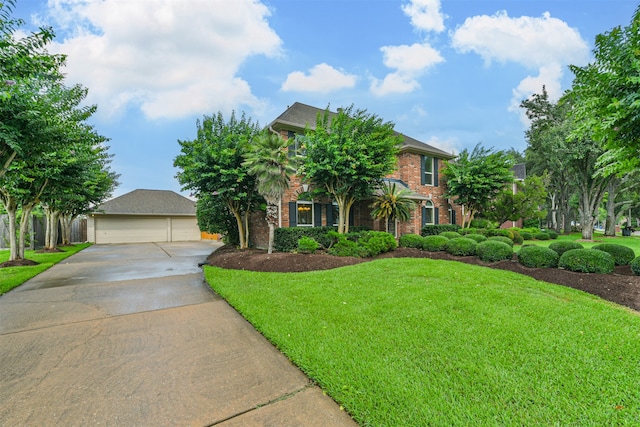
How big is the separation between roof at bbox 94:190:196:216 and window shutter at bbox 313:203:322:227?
586 inches

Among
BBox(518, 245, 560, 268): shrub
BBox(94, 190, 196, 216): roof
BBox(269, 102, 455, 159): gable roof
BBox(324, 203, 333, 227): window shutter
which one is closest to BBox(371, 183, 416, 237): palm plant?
BBox(324, 203, 333, 227): window shutter

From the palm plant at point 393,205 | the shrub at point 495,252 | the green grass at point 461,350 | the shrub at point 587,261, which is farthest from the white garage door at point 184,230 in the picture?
the shrub at point 587,261

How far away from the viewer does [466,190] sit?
15.4 m

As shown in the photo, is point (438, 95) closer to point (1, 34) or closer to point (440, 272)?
point (440, 272)

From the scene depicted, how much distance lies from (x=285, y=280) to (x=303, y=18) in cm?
894

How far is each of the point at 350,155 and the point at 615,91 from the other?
280 inches

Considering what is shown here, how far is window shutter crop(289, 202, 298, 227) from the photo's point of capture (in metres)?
12.3

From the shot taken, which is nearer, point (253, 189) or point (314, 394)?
point (314, 394)

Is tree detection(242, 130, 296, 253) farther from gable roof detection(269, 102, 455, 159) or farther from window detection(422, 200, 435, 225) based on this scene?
window detection(422, 200, 435, 225)

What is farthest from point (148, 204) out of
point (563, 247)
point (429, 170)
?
point (563, 247)

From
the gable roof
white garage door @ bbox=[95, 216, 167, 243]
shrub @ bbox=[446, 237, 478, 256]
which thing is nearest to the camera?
shrub @ bbox=[446, 237, 478, 256]

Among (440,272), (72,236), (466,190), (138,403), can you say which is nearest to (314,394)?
(138,403)

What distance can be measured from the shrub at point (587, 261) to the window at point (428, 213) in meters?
9.52

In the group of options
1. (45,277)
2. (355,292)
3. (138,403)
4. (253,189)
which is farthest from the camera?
(253,189)
